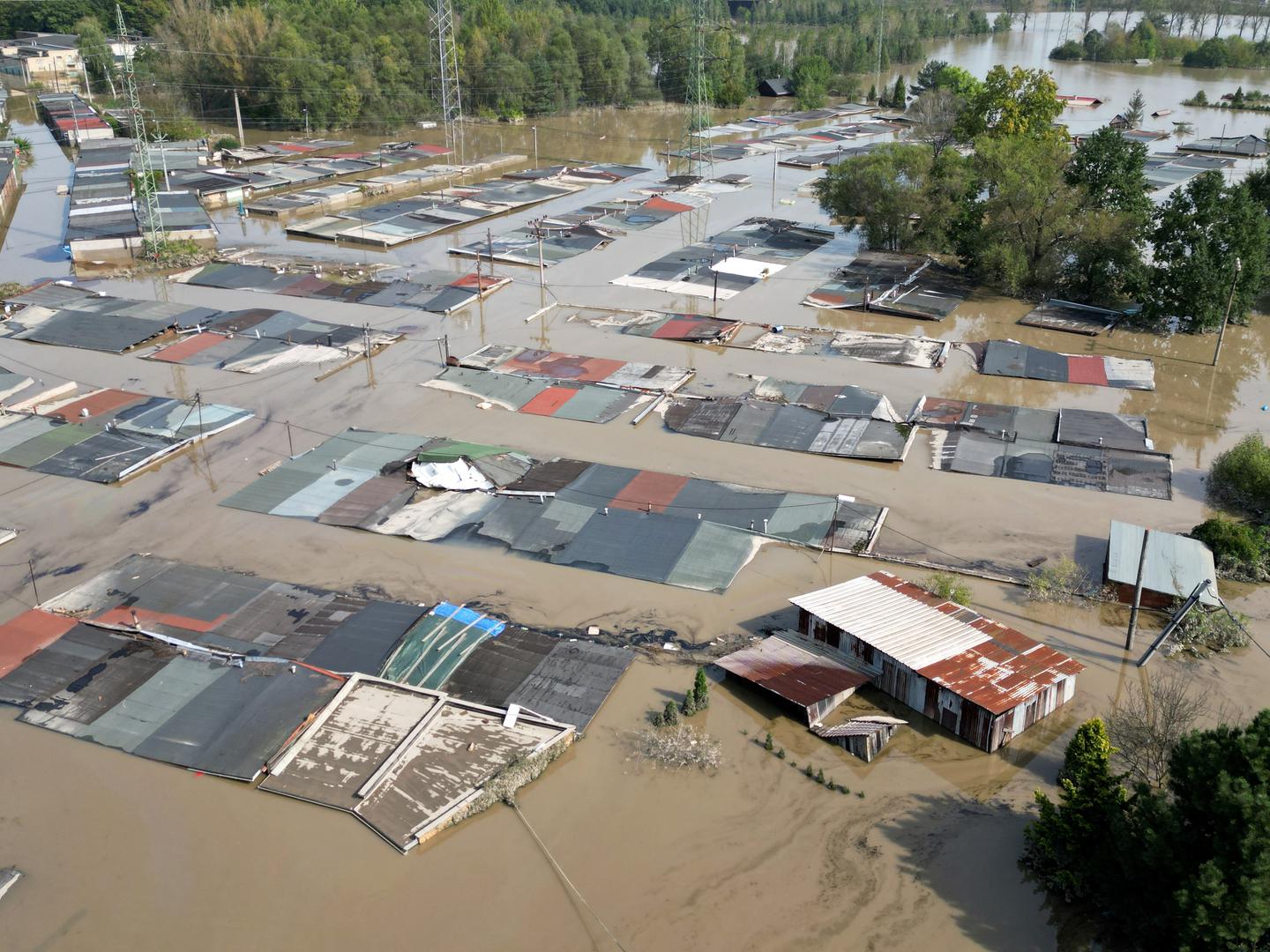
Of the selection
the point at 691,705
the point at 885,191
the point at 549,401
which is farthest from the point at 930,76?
the point at 691,705

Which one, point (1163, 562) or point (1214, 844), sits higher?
point (1214, 844)

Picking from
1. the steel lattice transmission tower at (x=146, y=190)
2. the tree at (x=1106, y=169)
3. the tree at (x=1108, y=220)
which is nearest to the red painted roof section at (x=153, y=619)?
the steel lattice transmission tower at (x=146, y=190)

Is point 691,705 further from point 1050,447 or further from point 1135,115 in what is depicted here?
point 1135,115

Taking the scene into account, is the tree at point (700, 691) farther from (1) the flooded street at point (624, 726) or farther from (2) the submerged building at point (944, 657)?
(2) the submerged building at point (944, 657)

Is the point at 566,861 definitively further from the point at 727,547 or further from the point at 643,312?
the point at 643,312

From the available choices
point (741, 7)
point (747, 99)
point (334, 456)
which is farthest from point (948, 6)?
point (334, 456)
